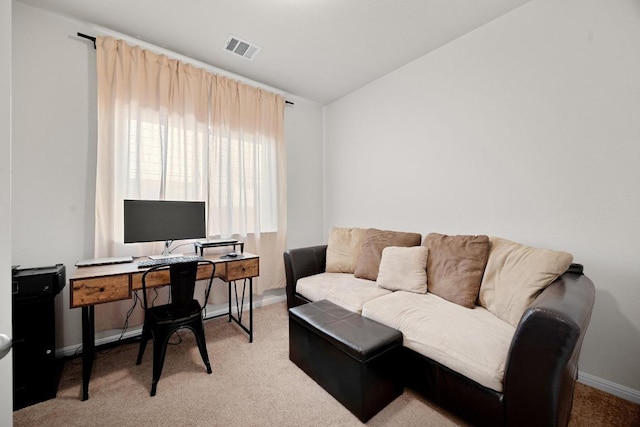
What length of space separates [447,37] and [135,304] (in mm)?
3738

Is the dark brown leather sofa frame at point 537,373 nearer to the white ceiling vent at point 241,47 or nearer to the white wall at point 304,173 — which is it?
the white wall at point 304,173

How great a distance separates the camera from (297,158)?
359 cm

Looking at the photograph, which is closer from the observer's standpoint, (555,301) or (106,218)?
(555,301)

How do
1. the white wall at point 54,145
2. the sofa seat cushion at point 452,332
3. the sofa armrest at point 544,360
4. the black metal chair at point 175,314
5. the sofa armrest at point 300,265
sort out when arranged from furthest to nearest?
the sofa armrest at point 300,265 < the white wall at point 54,145 < the black metal chair at point 175,314 < the sofa seat cushion at point 452,332 < the sofa armrest at point 544,360

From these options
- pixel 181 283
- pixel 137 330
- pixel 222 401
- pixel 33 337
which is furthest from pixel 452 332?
pixel 137 330

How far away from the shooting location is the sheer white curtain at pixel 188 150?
2.23 meters

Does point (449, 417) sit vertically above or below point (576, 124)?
below

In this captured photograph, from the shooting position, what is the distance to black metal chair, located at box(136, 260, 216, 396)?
1.73 m

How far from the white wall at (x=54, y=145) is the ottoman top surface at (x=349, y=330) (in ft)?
6.30

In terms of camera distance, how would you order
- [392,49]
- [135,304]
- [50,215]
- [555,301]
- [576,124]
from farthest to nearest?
[392,49] < [135,304] < [50,215] < [576,124] < [555,301]

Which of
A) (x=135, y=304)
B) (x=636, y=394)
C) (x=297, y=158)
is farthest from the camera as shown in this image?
(x=297, y=158)

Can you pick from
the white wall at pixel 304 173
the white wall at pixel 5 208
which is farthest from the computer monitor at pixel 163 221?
the white wall at pixel 5 208

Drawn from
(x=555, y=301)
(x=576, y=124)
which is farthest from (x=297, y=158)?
(x=555, y=301)

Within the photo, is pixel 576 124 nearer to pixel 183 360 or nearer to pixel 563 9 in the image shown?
pixel 563 9
